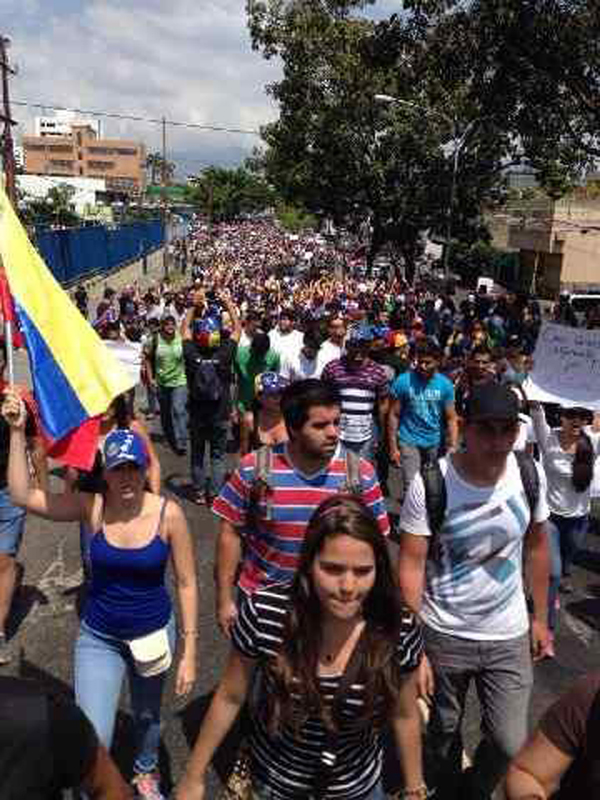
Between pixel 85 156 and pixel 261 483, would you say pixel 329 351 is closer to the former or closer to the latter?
pixel 261 483

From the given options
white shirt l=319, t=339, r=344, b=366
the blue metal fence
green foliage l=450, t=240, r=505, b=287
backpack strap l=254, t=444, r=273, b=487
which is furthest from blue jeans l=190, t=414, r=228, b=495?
green foliage l=450, t=240, r=505, b=287

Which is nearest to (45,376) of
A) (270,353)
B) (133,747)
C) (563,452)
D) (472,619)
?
(133,747)

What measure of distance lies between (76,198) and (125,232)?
58.5m

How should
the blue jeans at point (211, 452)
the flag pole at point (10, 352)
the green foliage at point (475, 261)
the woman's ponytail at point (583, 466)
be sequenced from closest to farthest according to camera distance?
the flag pole at point (10, 352)
the woman's ponytail at point (583, 466)
the blue jeans at point (211, 452)
the green foliage at point (475, 261)

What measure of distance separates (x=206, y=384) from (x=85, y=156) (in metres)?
150

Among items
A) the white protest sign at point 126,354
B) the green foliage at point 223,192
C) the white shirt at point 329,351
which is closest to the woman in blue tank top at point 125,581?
the white protest sign at point 126,354

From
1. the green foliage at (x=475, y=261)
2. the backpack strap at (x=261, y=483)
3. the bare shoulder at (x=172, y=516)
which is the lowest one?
the green foliage at (x=475, y=261)

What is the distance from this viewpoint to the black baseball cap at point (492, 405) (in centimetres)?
284

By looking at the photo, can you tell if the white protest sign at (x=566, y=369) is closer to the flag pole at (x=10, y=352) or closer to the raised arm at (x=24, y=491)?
the raised arm at (x=24, y=491)

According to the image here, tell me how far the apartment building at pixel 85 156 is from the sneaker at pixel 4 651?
141563 millimetres

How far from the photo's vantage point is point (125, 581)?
3072 mm

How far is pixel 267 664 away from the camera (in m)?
2.16

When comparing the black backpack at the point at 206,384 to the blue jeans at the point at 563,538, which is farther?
the black backpack at the point at 206,384

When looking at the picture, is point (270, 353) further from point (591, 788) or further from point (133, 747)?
point (591, 788)
